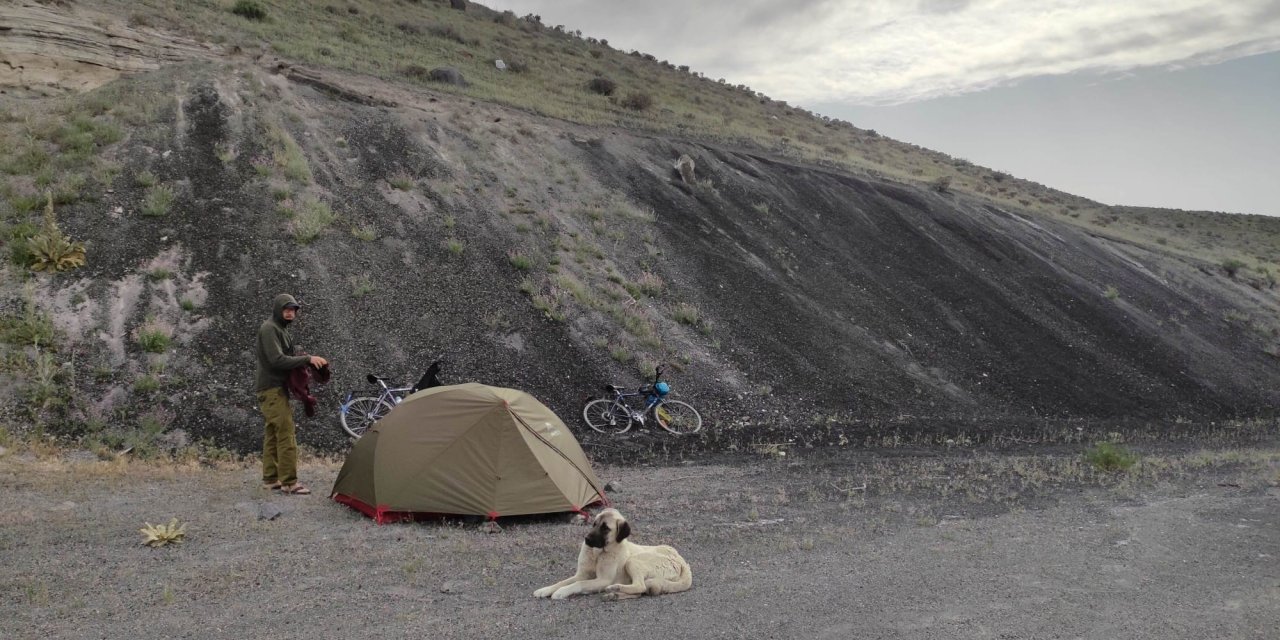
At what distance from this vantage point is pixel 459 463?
8031 millimetres

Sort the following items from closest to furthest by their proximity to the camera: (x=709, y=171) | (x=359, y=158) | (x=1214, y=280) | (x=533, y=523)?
(x=533, y=523) < (x=359, y=158) < (x=709, y=171) < (x=1214, y=280)

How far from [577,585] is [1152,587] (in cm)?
506

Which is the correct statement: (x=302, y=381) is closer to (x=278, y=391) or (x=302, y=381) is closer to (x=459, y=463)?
(x=278, y=391)

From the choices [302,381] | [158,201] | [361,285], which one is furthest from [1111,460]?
[158,201]

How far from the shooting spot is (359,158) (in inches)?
708

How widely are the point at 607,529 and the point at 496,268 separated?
11117mm

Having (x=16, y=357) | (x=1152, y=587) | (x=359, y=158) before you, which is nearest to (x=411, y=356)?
(x=16, y=357)

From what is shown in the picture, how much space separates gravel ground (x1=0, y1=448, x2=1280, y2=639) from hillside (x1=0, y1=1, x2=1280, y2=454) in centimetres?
300

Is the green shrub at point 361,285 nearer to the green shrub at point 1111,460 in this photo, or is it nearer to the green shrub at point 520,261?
the green shrub at point 520,261

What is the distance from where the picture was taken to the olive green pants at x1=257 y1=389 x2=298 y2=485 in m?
8.27

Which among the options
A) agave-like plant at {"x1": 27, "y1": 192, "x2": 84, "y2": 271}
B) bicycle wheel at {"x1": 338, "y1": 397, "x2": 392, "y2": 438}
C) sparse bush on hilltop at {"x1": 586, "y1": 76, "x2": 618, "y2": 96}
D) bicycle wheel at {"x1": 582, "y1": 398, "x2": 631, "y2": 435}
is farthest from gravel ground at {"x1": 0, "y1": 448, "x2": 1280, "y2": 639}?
sparse bush on hilltop at {"x1": 586, "y1": 76, "x2": 618, "y2": 96}

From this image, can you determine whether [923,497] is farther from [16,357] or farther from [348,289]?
[16,357]

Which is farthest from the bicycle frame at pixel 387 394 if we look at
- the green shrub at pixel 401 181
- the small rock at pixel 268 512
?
the green shrub at pixel 401 181

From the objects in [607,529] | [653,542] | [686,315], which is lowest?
[653,542]
